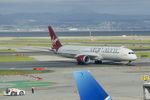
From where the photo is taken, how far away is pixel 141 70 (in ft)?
287

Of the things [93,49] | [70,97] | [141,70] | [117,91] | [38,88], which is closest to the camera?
[70,97]

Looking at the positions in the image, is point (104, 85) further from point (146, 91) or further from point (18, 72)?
point (146, 91)

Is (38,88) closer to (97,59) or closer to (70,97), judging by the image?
(70,97)

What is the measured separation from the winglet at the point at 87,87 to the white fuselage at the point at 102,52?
2901 inches

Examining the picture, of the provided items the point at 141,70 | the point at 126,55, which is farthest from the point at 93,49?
the point at 141,70

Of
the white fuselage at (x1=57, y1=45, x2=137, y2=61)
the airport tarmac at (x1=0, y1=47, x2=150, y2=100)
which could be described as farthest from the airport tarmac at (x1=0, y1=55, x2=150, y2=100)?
the white fuselage at (x1=57, y1=45, x2=137, y2=61)

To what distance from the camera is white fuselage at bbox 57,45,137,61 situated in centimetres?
10038

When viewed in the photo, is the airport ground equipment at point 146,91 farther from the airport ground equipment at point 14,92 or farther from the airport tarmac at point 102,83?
the airport ground equipment at point 14,92

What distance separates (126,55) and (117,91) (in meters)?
41.6

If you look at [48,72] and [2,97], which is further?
[48,72]

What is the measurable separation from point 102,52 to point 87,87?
255 ft

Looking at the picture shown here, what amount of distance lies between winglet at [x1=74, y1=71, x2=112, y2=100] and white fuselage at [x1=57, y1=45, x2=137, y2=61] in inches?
2901

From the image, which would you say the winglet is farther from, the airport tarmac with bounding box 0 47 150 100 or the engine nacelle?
the engine nacelle

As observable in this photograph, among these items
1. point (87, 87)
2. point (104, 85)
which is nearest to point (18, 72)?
point (104, 85)
